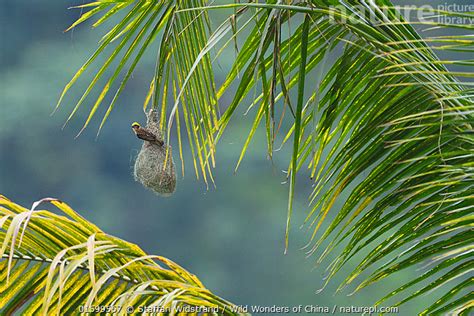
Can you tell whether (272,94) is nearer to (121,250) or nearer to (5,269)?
(121,250)

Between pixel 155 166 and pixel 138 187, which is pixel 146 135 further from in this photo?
pixel 138 187

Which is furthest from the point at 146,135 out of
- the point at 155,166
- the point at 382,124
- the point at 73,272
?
the point at 382,124

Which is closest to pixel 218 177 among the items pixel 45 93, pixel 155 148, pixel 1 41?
pixel 45 93

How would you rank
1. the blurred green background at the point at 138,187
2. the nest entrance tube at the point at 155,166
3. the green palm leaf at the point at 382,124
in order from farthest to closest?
1. the blurred green background at the point at 138,187
2. the nest entrance tube at the point at 155,166
3. the green palm leaf at the point at 382,124

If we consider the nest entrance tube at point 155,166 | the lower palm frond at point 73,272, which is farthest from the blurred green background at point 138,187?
the lower palm frond at point 73,272

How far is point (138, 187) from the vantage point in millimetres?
6684

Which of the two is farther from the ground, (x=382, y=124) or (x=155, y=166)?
(x=155, y=166)

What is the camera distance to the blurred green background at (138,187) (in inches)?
251

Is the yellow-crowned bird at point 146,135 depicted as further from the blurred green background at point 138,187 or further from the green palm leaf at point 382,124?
the blurred green background at point 138,187

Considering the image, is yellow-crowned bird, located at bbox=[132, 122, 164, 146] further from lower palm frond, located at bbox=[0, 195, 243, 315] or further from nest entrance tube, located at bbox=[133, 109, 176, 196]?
lower palm frond, located at bbox=[0, 195, 243, 315]

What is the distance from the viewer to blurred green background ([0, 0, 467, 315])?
6.36 metres

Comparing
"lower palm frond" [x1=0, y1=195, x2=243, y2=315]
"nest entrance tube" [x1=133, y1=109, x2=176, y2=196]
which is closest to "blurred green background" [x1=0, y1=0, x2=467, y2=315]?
"nest entrance tube" [x1=133, y1=109, x2=176, y2=196]

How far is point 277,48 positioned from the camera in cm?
79

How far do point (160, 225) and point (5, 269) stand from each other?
578 cm
